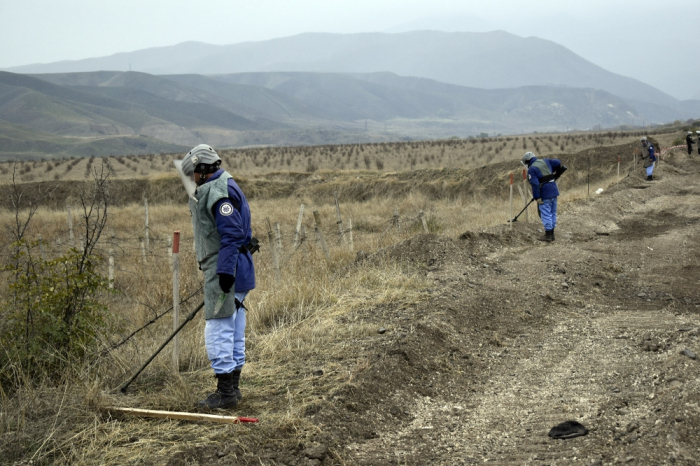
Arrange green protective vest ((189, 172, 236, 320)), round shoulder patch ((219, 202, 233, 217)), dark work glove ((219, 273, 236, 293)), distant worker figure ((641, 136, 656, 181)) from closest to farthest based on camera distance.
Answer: dark work glove ((219, 273, 236, 293)), round shoulder patch ((219, 202, 233, 217)), green protective vest ((189, 172, 236, 320)), distant worker figure ((641, 136, 656, 181))

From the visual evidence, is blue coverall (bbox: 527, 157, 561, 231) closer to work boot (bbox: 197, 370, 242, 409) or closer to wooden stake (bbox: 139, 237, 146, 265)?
work boot (bbox: 197, 370, 242, 409)

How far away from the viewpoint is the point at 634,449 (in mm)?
3920

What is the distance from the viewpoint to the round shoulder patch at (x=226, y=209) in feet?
16.1

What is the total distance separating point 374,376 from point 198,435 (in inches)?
65.3

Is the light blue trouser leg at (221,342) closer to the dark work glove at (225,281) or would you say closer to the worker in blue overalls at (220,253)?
the worker in blue overalls at (220,253)

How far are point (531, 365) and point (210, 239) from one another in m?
3.30

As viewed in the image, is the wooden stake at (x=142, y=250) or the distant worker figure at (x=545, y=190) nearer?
the distant worker figure at (x=545, y=190)

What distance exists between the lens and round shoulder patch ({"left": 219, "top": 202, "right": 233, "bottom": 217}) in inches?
193

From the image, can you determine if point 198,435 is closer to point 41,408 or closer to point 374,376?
point 41,408

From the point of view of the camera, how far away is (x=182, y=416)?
4.76 m

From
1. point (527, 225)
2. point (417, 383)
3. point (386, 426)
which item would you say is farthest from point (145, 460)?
point (527, 225)

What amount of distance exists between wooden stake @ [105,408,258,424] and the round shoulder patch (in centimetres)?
153

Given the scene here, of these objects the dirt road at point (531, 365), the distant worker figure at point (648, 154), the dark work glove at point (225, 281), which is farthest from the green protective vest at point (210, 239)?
the distant worker figure at point (648, 154)

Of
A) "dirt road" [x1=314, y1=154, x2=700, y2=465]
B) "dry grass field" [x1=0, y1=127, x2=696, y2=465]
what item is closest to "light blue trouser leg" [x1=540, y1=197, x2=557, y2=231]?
"dry grass field" [x1=0, y1=127, x2=696, y2=465]
